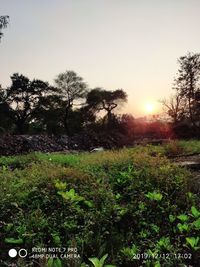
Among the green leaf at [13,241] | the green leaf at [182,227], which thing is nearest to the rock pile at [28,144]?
the green leaf at [13,241]

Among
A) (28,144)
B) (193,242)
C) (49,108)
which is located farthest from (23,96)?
(193,242)

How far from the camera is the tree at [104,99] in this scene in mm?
53969

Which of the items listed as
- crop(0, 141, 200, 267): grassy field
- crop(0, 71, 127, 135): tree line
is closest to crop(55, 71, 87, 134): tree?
crop(0, 71, 127, 135): tree line

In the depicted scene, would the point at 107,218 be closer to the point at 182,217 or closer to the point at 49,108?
the point at 182,217

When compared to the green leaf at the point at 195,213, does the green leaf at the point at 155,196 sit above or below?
above

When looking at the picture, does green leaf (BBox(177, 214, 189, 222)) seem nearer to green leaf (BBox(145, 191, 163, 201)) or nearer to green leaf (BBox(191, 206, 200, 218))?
green leaf (BBox(191, 206, 200, 218))

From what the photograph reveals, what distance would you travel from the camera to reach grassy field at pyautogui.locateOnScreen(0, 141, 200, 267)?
17.7 ft

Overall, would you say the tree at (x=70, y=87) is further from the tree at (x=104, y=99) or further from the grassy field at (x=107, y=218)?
the grassy field at (x=107, y=218)

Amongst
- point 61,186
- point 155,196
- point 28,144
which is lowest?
point 155,196

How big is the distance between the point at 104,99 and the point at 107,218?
4896 centimetres

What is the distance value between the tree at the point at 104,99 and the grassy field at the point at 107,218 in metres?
44.6

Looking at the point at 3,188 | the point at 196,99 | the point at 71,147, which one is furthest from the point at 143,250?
the point at 196,99

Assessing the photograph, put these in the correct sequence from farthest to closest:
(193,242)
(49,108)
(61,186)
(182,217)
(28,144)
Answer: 1. (49,108)
2. (28,144)
3. (61,186)
4. (182,217)
5. (193,242)

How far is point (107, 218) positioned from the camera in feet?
21.0
